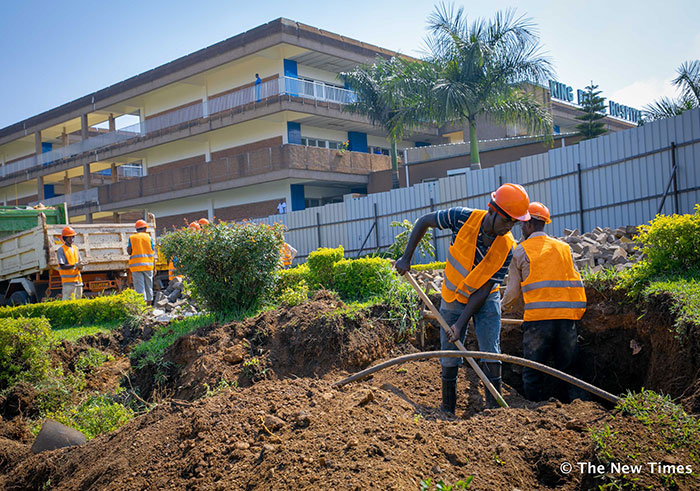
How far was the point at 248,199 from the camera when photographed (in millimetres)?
29312

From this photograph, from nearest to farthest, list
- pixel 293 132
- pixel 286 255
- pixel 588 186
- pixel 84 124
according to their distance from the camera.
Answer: pixel 286 255
pixel 588 186
pixel 293 132
pixel 84 124

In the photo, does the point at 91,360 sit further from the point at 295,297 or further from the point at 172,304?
the point at 172,304

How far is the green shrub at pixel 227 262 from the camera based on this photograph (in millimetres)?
8281

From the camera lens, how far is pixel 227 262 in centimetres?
828

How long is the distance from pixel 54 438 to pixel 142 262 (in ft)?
25.7

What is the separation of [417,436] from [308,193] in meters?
26.0

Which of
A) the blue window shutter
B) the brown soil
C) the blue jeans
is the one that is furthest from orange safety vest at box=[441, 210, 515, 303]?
the blue window shutter

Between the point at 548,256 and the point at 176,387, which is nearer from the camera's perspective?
the point at 548,256

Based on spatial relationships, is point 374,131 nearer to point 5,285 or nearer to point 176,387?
point 5,285

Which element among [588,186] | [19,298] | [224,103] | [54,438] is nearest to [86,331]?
[54,438]

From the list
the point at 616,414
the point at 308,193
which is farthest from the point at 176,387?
the point at 308,193

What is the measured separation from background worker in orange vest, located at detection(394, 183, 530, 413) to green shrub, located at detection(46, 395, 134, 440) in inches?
135

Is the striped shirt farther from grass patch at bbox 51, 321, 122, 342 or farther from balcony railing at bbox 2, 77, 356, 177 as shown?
Answer: balcony railing at bbox 2, 77, 356, 177

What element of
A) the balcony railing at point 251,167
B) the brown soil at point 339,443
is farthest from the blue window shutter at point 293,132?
the brown soil at point 339,443
